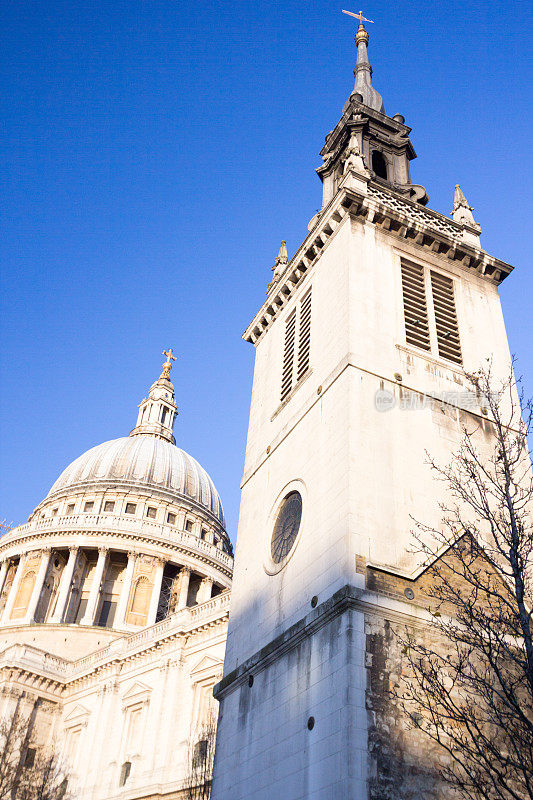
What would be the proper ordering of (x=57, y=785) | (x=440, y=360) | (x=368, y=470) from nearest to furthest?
(x=368, y=470) → (x=440, y=360) → (x=57, y=785)

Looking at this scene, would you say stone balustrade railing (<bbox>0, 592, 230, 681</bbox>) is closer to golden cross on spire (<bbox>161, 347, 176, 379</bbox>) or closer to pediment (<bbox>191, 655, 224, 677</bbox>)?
pediment (<bbox>191, 655, 224, 677</bbox>)

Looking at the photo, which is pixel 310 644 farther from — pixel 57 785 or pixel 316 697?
pixel 57 785

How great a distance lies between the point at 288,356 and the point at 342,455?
24.2 feet

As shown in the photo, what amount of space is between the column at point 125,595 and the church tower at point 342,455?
3895cm

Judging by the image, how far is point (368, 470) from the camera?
17406mm

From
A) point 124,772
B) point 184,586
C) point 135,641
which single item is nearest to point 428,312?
point 124,772

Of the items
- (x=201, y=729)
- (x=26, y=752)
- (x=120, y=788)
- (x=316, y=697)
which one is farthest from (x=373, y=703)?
(x=26, y=752)

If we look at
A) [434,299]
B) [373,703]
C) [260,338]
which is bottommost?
[373,703]

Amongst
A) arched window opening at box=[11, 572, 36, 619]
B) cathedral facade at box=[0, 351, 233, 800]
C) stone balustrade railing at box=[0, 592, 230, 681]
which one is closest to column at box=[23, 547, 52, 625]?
cathedral facade at box=[0, 351, 233, 800]

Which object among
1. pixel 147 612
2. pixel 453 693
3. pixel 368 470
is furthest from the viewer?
pixel 147 612

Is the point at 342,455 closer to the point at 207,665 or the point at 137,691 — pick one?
the point at 207,665

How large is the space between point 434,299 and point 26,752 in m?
34.9

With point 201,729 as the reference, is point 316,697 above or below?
below

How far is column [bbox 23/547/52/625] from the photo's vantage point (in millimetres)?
60669
